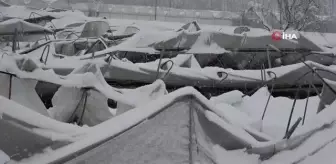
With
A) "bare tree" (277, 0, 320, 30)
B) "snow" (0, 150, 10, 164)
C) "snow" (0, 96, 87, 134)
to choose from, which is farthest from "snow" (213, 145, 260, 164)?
"bare tree" (277, 0, 320, 30)

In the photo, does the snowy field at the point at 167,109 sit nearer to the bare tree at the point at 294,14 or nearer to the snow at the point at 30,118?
the snow at the point at 30,118

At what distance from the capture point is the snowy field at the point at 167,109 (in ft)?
5.46

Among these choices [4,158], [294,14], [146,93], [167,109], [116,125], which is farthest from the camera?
[294,14]

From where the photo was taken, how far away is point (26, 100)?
3.19m

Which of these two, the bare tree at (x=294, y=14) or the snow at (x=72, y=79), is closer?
the snow at (x=72, y=79)

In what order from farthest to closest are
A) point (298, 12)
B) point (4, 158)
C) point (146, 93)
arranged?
point (298, 12), point (146, 93), point (4, 158)

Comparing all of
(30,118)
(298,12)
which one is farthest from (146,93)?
(298,12)

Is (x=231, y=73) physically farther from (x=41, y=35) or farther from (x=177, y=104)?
(x=41, y=35)

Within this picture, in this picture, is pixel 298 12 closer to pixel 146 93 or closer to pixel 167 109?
pixel 146 93

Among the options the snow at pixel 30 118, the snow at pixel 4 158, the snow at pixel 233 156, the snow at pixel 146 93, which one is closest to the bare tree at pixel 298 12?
the snow at pixel 146 93

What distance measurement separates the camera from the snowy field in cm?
167

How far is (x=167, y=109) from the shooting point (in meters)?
1.79

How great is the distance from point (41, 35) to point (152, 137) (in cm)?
886

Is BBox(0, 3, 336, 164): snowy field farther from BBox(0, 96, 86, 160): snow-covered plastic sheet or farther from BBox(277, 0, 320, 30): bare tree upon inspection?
BBox(277, 0, 320, 30): bare tree
